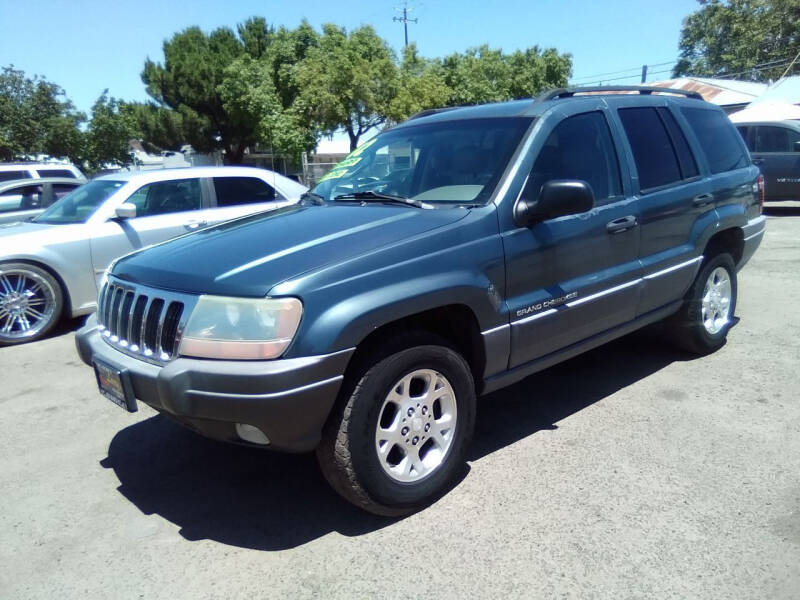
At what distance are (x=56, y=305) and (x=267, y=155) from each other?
123 feet

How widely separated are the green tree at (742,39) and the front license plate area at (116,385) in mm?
44875

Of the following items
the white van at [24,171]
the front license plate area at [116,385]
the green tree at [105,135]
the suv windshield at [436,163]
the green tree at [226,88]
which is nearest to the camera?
the front license plate area at [116,385]

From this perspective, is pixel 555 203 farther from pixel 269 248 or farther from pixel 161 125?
pixel 161 125

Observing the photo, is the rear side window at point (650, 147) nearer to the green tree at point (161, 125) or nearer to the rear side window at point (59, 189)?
the rear side window at point (59, 189)

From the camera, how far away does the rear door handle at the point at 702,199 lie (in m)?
4.43

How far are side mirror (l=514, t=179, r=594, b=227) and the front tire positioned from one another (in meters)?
0.83

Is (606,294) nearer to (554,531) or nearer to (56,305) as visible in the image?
(554,531)

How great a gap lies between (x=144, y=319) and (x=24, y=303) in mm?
4235

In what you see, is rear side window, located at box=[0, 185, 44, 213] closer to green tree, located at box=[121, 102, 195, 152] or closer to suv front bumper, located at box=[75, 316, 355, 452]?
suv front bumper, located at box=[75, 316, 355, 452]

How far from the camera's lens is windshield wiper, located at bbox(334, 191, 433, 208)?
339cm

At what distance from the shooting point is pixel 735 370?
4617 mm

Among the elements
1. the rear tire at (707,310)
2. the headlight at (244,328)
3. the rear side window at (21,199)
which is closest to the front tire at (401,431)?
the headlight at (244,328)

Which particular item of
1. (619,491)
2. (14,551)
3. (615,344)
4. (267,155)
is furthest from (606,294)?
(267,155)

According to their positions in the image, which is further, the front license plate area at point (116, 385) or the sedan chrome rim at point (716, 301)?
the sedan chrome rim at point (716, 301)
